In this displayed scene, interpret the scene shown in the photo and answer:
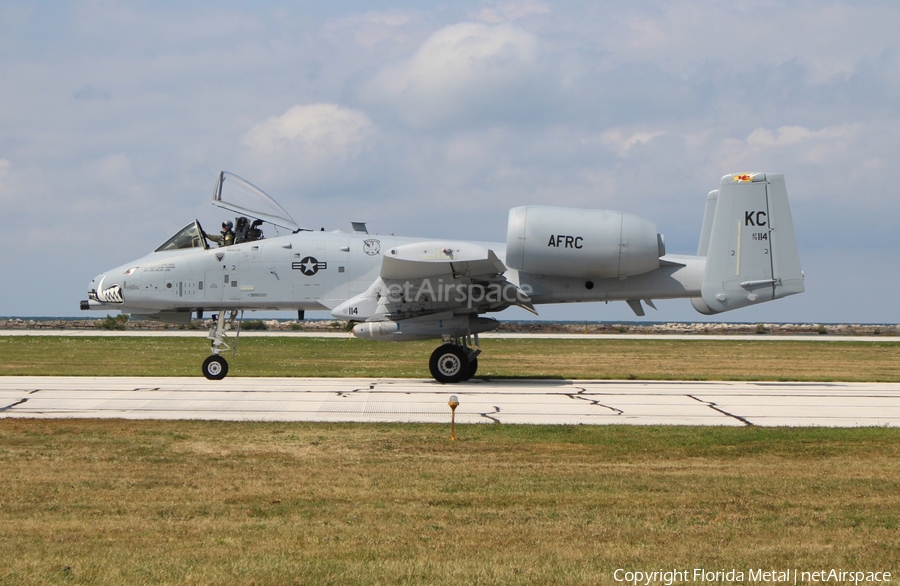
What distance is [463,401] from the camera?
15.9 m

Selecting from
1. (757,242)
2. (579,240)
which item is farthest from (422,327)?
(757,242)

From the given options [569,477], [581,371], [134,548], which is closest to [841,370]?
[581,371]

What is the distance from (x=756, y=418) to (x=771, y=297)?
567cm

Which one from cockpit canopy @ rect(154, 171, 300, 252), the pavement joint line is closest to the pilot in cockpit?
cockpit canopy @ rect(154, 171, 300, 252)

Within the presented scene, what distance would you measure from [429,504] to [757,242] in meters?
13.4

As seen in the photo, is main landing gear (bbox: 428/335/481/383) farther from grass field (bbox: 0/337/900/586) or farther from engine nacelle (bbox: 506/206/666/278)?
grass field (bbox: 0/337/900/586)

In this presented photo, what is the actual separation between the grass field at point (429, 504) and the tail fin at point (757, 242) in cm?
725

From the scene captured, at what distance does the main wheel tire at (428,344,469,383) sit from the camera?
64.8 feet

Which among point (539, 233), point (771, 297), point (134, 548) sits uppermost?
point (539, 233)

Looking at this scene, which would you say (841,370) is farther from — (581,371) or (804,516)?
(804,516)

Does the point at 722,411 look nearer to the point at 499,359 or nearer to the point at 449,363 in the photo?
the point at 449,363

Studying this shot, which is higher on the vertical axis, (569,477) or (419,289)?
→ (419,289)

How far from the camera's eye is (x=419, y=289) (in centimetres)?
1928

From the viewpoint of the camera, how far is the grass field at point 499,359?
961 inches
